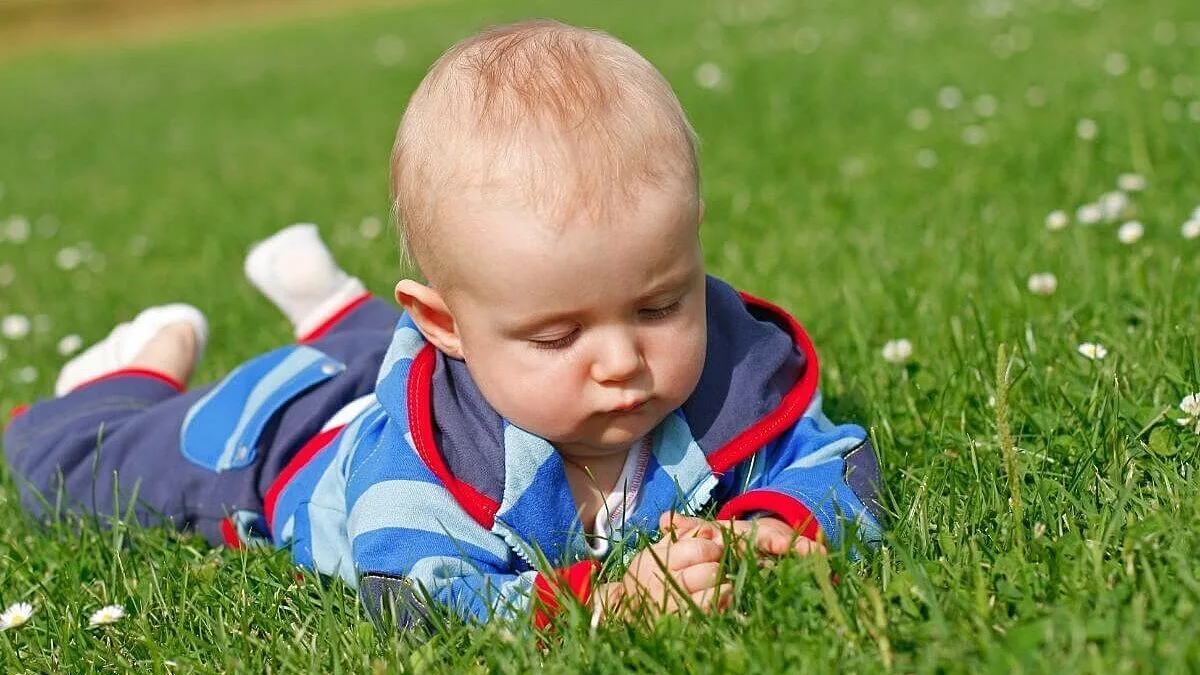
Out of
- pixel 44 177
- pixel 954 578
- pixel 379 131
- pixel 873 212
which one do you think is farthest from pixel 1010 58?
pixel 44 177

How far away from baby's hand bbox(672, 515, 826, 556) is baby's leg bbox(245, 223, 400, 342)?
1.86 metres

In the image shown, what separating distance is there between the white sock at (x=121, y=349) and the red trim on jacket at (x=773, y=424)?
7.20ft

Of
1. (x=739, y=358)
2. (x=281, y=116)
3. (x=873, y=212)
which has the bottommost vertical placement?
(x=281, y=116)

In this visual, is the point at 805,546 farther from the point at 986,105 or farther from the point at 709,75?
the point at 709,75

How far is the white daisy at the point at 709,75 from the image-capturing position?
8.86 meters

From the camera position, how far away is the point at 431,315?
8.88ft

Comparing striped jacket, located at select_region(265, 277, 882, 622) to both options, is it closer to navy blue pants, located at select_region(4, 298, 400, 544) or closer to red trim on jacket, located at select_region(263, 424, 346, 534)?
red trim on jacket, located at select_region(263, 424, 346, 534)

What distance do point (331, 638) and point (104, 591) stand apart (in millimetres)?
756

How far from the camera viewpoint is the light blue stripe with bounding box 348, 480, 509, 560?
259 cm

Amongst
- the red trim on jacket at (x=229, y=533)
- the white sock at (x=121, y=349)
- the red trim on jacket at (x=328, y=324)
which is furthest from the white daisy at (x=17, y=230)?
the red trim on jacket at (x=229, y=533)

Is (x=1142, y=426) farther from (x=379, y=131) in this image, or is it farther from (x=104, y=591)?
(x=379, y=131)

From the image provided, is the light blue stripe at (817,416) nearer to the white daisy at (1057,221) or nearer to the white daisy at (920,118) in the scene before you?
the white daisy at (1057,221)

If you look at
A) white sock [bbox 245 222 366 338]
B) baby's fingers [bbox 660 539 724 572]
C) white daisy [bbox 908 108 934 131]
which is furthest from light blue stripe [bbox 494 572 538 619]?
white daisy [bbox 908 108 934 131]

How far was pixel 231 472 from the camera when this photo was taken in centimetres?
345
